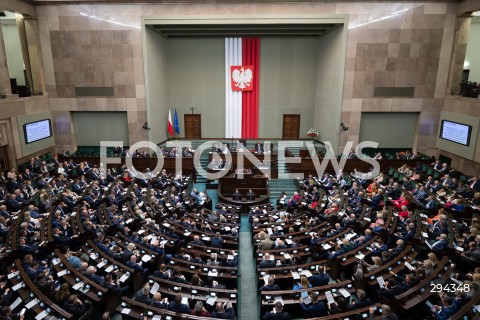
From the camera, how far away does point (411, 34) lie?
17.2 metres

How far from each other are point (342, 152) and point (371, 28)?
6757 mm

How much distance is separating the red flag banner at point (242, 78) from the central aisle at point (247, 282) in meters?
13.1

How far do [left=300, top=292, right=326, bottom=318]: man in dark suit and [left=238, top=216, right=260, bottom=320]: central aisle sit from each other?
3.86 ft

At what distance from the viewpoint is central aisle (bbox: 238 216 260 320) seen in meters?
7.22

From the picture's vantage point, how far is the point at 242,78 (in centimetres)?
2188

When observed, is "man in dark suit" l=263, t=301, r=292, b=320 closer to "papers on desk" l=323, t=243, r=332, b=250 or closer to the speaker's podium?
"papers on desk" l=323, t=243, r=332, b=250

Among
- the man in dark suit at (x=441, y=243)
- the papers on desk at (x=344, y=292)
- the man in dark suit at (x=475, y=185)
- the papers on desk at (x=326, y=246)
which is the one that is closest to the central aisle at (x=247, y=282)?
the papers on desk at (x=344, y=292)

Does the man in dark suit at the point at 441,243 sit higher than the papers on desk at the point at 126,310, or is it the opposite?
the man in dark suit at the point at 441,243

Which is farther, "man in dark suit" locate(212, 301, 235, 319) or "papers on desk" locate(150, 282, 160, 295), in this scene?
"papers on desk" locate(150, 282, 160, 295)

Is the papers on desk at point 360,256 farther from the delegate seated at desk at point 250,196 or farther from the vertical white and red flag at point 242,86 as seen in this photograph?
the vertical white and red flag at point 242,86

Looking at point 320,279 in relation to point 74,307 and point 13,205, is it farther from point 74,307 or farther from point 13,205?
point 13,205

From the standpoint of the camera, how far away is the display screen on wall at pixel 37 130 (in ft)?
52.9

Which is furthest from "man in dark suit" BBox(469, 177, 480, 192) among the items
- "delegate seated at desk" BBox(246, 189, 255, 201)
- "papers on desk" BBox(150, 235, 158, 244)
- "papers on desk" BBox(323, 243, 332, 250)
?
"papers on desk" BBox(150, 235, 158, 244)

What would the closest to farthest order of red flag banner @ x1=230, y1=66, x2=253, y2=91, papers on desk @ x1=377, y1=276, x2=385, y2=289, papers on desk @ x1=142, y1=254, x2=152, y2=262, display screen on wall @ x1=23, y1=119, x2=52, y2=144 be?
papers on desk @ x1=377, y1=276, x2=385, y2=289, papers on desk @ x1=142, y1=254, x2=152, y2=262, display screen on wall @ x1=23, y1=119, x2=52, y2=144, red flag banner @ x1=230, y1=66, x2=253, y2=91
